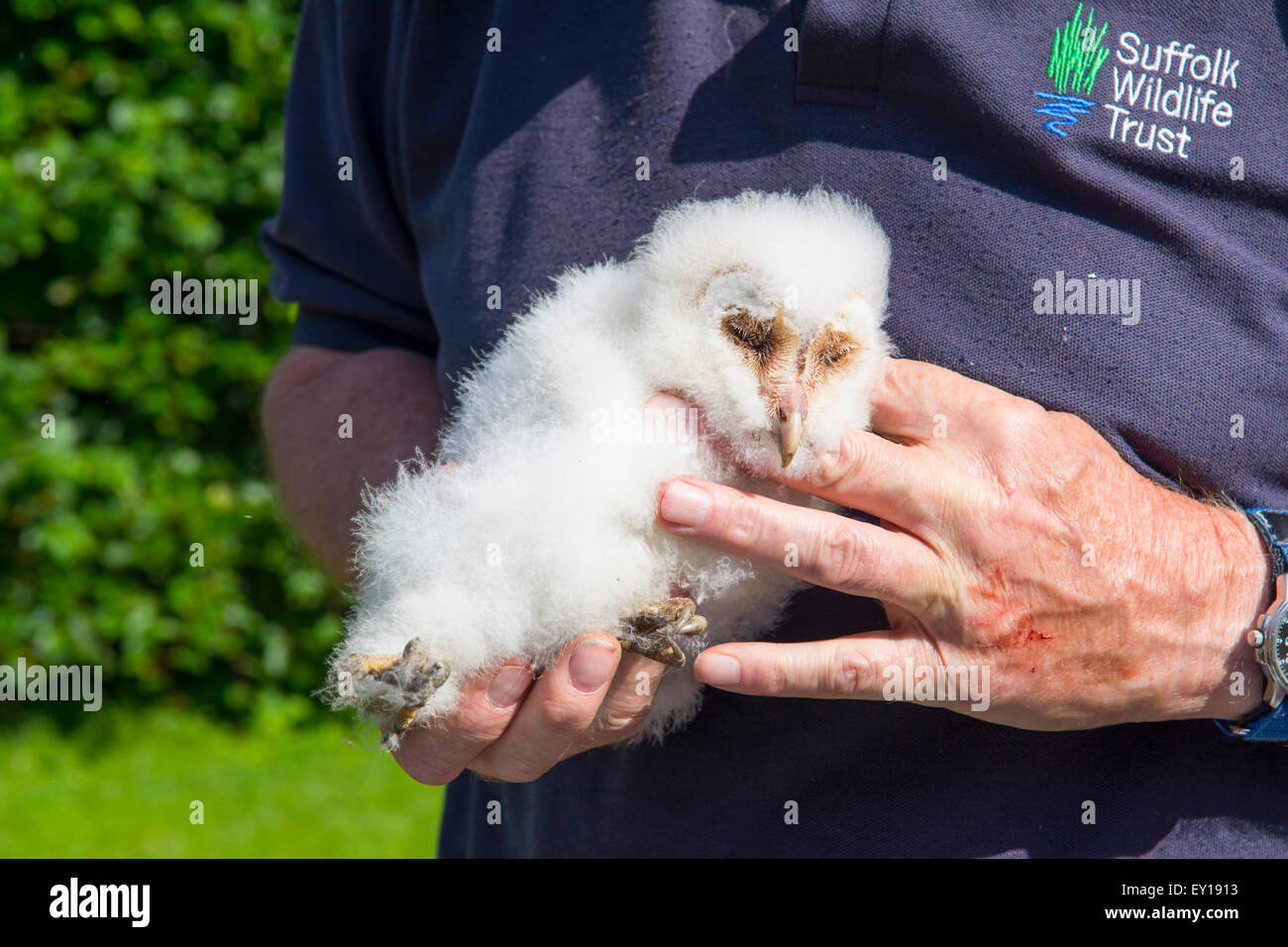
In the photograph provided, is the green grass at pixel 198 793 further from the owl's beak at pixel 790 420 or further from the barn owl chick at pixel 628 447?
the owl's beak at pixel 790 420

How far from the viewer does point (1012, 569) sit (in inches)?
74.7

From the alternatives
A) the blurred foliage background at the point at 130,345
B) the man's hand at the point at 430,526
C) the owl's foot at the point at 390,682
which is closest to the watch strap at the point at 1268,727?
the man's hand at the point at 430,526

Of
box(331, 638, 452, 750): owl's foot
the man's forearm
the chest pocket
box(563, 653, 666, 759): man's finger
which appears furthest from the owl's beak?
the man's forearm

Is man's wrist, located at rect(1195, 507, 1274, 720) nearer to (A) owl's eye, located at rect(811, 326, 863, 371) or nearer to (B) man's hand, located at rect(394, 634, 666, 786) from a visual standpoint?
(A) owl's eye, located at rect(811, 326, 863, 371)

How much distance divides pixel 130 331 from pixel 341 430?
140 inches

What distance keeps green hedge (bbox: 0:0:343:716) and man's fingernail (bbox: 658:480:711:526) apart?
4506 mm

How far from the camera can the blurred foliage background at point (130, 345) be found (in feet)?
17.7

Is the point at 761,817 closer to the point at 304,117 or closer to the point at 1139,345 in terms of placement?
the point at 1139,345

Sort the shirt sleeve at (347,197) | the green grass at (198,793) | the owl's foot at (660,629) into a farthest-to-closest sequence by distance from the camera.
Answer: the green grass at (198,793) → the shirt sleeve at (347,197) → the owl's foot at (660,629)

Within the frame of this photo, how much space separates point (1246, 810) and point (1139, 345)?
0.92m

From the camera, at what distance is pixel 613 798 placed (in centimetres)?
232

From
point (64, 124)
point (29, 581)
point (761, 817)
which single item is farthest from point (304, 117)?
point (29, 581)

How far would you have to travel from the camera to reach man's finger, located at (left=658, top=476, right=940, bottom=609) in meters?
1.84

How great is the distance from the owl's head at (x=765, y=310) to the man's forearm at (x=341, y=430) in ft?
2.69
